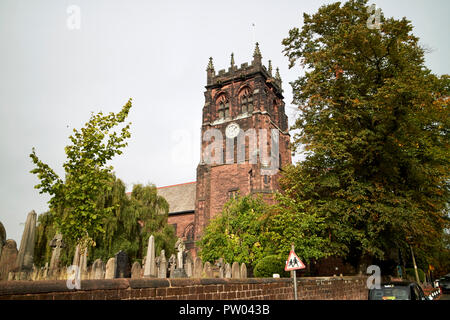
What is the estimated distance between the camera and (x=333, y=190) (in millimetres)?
16859

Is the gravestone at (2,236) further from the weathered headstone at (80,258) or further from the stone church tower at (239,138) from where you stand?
the stone church tower at (239,138)

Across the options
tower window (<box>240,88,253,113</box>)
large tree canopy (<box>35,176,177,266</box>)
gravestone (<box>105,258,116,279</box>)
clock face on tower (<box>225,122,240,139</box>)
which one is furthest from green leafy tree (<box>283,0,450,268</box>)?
tower window (<box>240,88,253,113</box>)

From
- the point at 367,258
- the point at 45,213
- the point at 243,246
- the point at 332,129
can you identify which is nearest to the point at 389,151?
the point at 332,129

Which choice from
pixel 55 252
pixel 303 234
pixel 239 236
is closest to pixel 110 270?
pixel 55 252

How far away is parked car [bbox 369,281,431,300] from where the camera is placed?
27.5 feet

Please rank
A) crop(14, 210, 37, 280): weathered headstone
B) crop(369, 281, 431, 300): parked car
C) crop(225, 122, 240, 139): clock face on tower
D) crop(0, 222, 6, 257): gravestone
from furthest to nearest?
crop(225, 122, 240, 139): clock face on tower → crop(369, 281, 431, 300): parked car → crop(14, 210, 37, 280): weathered headstone → crop(0, 222, 6, 257): gravestone

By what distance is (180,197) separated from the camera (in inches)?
1667

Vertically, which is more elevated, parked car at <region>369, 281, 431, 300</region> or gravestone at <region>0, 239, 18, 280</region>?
gravestone at <region>0, 239, 18, 280</region>

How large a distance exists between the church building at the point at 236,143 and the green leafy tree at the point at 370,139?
12549mm

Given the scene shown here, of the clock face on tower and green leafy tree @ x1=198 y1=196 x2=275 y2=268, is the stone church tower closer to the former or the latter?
the clock face on tower

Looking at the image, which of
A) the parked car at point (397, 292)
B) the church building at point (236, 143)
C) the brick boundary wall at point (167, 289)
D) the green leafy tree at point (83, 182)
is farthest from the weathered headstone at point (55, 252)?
the church building at point (236, 143)

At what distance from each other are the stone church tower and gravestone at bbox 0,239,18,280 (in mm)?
24625
